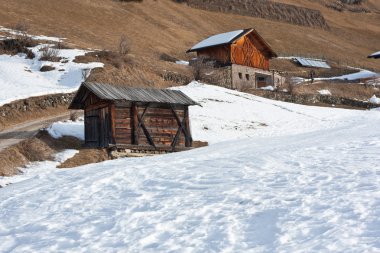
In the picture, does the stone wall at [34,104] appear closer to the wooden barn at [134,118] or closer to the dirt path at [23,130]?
the dirt path at [23,130]

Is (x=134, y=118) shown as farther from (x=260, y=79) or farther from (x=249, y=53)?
(x=260, y=79)

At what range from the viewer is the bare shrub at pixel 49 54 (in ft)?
139

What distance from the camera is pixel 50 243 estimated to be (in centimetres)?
886

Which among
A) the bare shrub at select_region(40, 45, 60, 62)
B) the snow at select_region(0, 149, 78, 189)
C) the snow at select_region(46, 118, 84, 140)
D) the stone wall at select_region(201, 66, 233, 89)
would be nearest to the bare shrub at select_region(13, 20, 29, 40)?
the bare shrub at select_region(40, 45, 60, 62)

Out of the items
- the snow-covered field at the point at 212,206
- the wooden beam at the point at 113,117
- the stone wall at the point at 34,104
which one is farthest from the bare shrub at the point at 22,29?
the snow-covered field at the point at 212,206

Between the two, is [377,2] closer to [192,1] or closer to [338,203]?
[192,1]

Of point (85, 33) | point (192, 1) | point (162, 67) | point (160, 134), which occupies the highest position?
point (192, 1)

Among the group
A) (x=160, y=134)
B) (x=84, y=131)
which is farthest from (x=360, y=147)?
(x=84, y=131)

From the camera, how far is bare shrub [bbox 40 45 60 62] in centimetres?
4244

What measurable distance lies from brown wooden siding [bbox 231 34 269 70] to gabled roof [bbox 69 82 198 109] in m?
25.1

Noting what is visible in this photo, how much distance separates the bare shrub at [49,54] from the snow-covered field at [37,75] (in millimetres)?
324

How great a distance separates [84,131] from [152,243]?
21.0 meters

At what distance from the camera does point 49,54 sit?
42781 mm

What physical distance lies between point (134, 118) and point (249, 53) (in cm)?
3045
